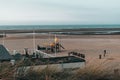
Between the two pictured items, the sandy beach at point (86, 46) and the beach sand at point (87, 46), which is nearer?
the beach sand at point (87, 46)

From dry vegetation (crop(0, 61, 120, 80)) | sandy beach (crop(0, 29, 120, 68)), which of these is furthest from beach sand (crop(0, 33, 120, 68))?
dry vegetation (crop(0, 61, 120, 80))

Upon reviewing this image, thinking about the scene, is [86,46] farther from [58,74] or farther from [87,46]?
[58,74]

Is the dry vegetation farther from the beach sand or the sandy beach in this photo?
the sandy beach

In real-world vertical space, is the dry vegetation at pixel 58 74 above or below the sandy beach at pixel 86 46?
above

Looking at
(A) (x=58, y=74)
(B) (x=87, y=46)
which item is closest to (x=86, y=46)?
(B) (x=87, y=46)

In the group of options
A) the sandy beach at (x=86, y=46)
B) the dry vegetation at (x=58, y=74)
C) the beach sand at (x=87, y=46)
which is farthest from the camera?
the sandy beach at (x=86, y=46)

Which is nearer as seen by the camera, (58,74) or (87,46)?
(58,74)

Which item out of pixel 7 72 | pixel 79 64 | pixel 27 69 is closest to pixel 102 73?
pixel 27 69

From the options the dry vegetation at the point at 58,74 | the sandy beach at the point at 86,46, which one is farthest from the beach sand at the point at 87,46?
the dry vegetation at the point at 58,74

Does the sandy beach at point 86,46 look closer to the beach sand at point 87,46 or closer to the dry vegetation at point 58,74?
the beach sand at point 87,46

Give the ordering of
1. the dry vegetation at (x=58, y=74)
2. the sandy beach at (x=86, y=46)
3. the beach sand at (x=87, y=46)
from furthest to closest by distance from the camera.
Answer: the sandy beach at (x=86, y=46)
the beach sand at (x=87, y=46)
the dry vegetation at (x=58, y=74)

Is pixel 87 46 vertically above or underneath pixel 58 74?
underneath
